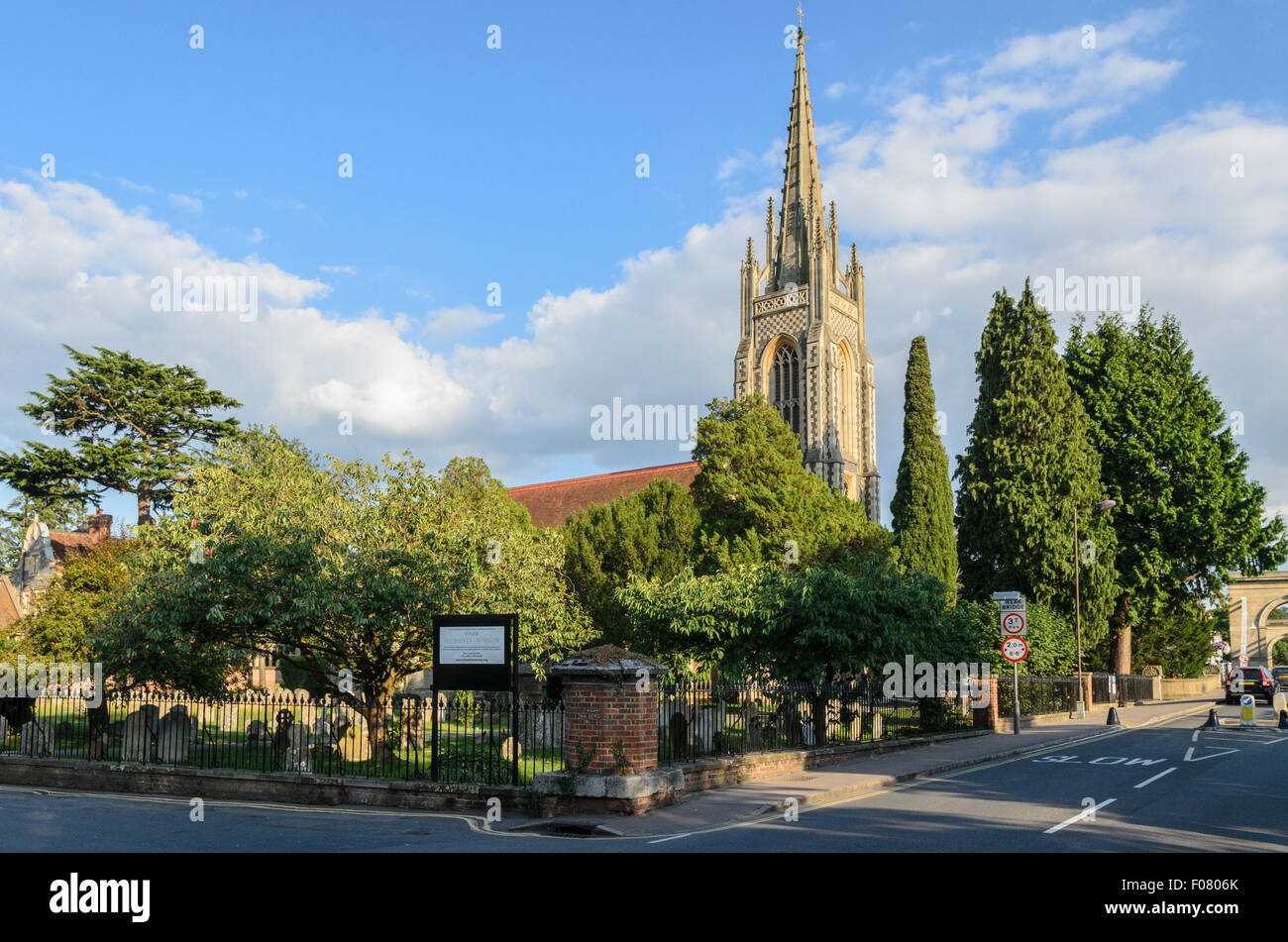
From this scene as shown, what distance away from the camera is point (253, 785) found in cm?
1390

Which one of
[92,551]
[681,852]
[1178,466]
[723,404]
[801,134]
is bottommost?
[681,852]

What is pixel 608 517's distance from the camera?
39188 millimetres

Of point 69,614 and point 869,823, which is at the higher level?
point 69,614

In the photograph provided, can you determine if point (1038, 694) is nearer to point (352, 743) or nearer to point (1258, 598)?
point (352, 743)

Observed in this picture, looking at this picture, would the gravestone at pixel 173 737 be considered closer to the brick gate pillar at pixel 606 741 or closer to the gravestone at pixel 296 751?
the gravestone at pixel 296 751

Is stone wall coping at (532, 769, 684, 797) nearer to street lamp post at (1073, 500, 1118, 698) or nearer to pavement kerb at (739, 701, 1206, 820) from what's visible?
pavement kerb at (739, 701, 1206, 820)

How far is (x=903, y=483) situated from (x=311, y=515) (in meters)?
35.6

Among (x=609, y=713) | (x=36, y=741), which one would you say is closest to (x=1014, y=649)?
(x=609, y=713)

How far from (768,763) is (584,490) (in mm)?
52013

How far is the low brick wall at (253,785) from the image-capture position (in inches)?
490

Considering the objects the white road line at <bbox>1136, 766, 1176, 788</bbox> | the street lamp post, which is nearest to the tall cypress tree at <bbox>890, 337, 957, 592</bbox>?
the street lamp post

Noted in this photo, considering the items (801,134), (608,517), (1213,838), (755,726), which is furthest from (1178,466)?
(801,134)

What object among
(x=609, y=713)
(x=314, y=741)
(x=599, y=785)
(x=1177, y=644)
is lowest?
(x=1177, y=644)
